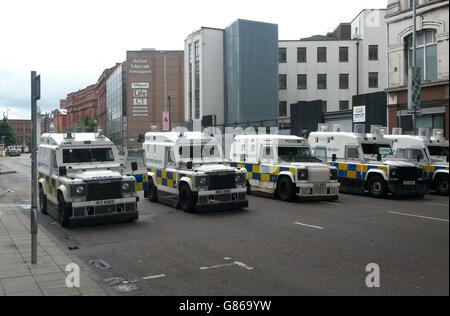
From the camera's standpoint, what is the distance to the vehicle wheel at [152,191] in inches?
635

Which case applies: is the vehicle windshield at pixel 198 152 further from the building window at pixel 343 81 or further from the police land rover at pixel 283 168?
the building window at pixel 343 81

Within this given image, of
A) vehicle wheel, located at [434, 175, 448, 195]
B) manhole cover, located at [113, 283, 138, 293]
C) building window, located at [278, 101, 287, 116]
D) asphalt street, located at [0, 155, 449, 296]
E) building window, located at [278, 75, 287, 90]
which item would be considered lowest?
manhole cover, located at [113, 283, 138, 293]

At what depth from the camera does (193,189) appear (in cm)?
1330

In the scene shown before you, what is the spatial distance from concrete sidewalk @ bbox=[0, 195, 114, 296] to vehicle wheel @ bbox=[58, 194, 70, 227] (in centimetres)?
54

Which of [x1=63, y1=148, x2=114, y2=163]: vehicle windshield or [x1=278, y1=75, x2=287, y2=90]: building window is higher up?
[x1=278, y1=75, x2=287, y2=90]: building window

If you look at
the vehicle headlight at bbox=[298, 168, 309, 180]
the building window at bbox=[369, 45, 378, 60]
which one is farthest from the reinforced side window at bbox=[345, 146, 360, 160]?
the building window at bbox=[369, 45, 378, 60]

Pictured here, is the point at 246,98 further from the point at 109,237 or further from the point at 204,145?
the point at 109,237

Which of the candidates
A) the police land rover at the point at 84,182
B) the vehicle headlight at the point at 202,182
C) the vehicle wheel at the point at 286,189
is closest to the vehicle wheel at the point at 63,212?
the police land rover at the point at 84,182

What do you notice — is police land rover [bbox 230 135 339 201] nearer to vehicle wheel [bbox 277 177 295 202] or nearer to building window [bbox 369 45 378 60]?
vehicle wheel [bbox 277 177 295 202]

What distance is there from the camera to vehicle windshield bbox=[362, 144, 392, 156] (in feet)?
59.2

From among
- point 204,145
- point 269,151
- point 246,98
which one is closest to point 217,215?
point 204,145

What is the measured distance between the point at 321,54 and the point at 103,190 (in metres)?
45.3

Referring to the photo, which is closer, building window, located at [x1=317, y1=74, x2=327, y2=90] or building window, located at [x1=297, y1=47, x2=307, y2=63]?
building window, located at [x1=297, y1=47, x2=307, y2=63]

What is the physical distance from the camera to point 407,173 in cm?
1642
